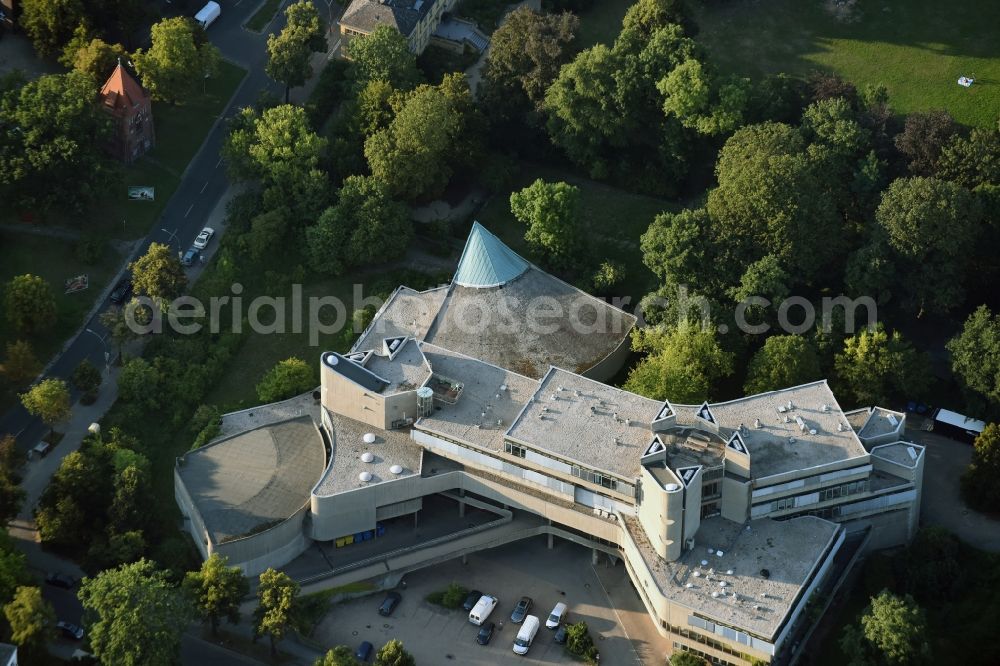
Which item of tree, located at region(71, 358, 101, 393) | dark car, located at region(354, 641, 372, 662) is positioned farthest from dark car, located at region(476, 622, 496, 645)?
tree, located at region(71, 358, 101, 393)

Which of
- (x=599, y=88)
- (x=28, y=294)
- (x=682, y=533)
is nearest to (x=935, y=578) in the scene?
(x=682, y=533)

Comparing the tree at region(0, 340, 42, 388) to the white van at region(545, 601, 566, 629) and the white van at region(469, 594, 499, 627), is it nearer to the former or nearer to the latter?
the white van at region(469, 594, 499, 627)

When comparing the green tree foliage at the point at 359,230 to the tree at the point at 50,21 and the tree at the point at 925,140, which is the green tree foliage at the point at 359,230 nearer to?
the tree at the point at 50,21

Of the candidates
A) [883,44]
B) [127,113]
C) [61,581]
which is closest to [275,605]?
[61,581]

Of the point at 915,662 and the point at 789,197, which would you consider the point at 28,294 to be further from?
the point at 915,662

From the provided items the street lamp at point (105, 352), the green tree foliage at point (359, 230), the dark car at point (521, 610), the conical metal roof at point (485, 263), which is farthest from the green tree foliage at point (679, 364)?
the street lamp at point (105, 352)
